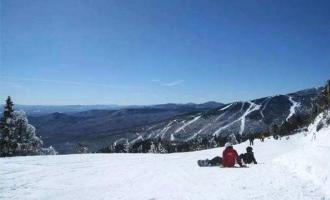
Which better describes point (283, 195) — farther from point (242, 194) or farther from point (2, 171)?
point (2, 171)

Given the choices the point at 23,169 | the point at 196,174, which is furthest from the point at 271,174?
the point at 23,169

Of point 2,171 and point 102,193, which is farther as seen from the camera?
point 2,171

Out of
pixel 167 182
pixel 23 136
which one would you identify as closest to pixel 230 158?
pixel 167 182

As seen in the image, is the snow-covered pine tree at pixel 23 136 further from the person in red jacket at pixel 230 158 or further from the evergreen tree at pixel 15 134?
the person in red jacket at pixel 230 158

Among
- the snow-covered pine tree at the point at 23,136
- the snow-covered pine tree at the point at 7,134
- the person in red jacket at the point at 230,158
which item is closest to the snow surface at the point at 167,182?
the person in red jacket at the point at 230,158

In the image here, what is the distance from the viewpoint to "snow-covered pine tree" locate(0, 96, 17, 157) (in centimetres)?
5278

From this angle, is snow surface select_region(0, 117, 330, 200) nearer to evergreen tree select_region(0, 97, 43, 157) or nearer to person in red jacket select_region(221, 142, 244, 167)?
person in red jacket select_region(221, 142, 244, 167)

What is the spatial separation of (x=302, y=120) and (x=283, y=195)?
172 feet

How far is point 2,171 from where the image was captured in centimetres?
1738

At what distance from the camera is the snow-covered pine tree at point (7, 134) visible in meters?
52.8

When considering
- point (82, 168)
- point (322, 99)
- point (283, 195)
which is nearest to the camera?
point (283, 195)

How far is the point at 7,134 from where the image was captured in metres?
53.6

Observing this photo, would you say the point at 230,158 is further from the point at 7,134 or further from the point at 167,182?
the point at 7,134

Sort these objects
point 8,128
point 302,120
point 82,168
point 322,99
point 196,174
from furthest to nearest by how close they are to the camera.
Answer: point 302,120
point 8,128
point 322,99
point 82,168
point 196,174
